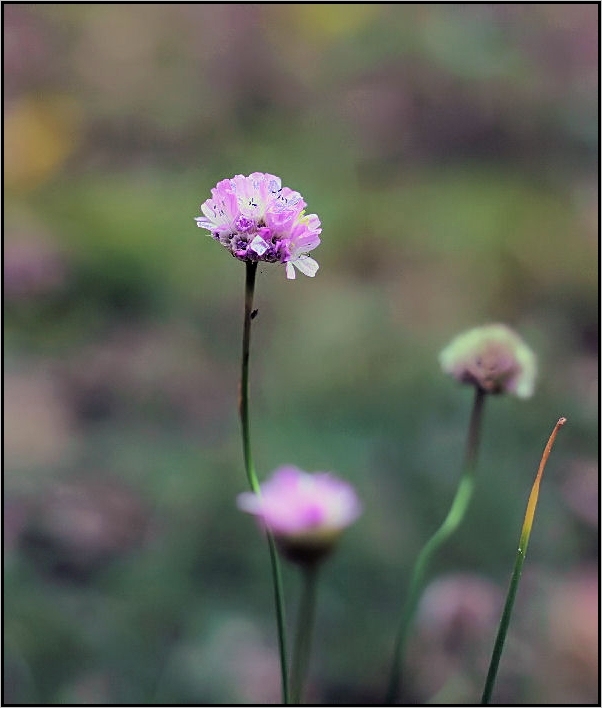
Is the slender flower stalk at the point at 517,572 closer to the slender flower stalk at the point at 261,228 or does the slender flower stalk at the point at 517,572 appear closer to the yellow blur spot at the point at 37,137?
the slender flower stalk at the point at 261,228

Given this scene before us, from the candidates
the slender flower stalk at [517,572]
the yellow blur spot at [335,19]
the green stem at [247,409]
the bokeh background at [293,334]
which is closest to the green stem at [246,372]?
the green stem at [247,409]

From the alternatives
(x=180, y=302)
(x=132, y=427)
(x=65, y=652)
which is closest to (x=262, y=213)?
(x=65, y=652)

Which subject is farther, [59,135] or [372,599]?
[59,135]

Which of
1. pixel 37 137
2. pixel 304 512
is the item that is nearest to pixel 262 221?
pixel 304 512

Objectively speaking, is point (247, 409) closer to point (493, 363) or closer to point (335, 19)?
point (493, 363)

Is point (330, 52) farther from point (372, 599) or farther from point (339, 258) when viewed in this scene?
point (372, 599)

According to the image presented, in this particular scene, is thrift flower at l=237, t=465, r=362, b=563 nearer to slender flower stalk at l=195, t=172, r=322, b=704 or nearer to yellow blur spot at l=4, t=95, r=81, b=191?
slender flower stalk at l=195, t=172, r=322, b=704

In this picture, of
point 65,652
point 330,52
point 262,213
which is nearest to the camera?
point 262,213
